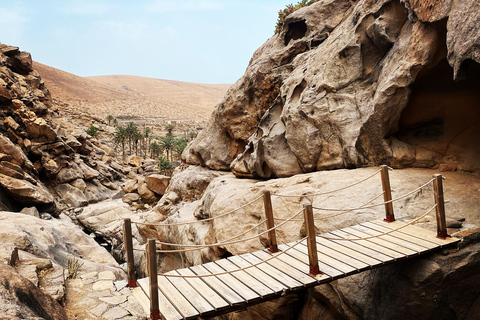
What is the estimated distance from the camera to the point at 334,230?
7434mm

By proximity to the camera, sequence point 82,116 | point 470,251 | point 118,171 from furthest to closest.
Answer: point 82,116 → point 118,171 → point 470,251

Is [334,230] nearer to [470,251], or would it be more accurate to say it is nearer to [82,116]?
[470,251]

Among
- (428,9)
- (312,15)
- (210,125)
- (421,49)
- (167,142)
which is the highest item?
(312,15)

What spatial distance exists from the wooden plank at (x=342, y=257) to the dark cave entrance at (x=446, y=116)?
4459 mm

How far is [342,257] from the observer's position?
597cm

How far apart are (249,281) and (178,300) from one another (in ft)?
3.88

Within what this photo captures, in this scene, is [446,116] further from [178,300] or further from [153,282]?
[153,282]

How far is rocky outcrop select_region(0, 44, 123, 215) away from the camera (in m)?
21.1

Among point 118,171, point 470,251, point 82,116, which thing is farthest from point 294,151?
point 82,116

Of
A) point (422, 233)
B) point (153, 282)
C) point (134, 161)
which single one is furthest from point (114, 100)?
point (153, 282)

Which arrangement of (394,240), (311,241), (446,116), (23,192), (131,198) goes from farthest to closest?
(131,198) < (23,192) < (446,116) < (394,240) < (311,241)

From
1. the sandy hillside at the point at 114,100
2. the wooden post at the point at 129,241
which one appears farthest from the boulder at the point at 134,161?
the wooden post at the point at 129,241

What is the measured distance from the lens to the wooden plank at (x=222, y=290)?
4879 mm

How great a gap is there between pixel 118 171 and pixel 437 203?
41.8m
